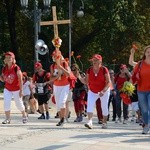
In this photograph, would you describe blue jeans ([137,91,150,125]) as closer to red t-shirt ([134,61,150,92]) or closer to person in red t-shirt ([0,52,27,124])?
red t-shirt ([134,61,150,92])

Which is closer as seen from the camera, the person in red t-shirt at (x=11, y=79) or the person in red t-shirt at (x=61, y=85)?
the person in red t-shirt at (x=61, y=85)

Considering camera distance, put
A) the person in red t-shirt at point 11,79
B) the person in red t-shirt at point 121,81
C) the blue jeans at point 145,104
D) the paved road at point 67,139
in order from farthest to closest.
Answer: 1. the person in red t-shirt at point 121,81
2. the person in red t-shirt at point 11,79
3. the blue jeans at point 145,104
4. the paved road at point 67,139

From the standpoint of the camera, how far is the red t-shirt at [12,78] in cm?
1250

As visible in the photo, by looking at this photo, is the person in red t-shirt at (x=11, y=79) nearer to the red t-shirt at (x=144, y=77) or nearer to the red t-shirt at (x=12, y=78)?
the red t-shirt at (x=12, y=78)

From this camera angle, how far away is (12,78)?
41.0 ft

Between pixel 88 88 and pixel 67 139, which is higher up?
pixel 88 88

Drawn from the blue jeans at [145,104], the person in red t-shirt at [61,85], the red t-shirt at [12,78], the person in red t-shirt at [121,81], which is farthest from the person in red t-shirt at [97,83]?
the person in red t-shirt at [121,81]

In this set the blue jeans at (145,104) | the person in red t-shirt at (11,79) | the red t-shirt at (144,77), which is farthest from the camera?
the person in red t-shirt at (11,79)

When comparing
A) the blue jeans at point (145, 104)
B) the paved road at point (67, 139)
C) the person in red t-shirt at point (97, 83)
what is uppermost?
the person in red t-shirt at point (97, 83)

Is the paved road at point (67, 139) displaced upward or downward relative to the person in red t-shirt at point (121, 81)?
downward

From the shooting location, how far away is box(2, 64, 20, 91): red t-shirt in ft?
41.0

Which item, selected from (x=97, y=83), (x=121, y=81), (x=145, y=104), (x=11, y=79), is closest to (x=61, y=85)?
(x=97, y=83)

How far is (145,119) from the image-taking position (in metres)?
10.7

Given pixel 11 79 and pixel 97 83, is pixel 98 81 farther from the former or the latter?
pixel 11 79
